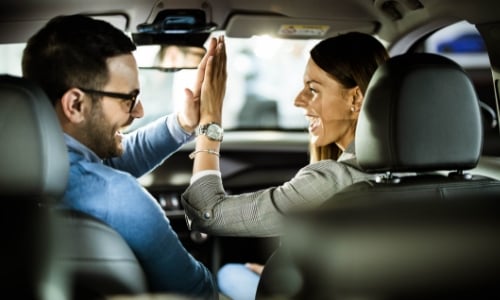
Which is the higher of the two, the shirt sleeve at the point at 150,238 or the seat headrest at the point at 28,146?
the seat headrest at the point at 28,146

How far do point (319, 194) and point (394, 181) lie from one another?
0.32 meters

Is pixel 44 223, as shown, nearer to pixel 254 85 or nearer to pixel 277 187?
pixel 277 187

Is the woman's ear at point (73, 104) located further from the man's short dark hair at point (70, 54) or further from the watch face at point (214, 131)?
the watch face at point (214, 131)

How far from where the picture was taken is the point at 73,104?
7.32 feet

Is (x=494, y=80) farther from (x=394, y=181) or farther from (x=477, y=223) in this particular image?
(x=477, y=223)

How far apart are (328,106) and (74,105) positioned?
1030 mm

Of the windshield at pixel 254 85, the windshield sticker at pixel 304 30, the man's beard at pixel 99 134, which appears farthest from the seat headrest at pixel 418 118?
the windshield sticker at pixel 304 30

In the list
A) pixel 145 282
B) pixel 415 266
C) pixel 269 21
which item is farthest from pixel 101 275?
pixel 269 21

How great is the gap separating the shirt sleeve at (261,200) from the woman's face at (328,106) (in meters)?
0.34

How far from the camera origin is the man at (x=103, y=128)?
216 centimetres

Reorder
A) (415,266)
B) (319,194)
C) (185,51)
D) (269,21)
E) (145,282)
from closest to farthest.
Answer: (415,266)
(145,282)
(319,194)
(185,51)
(269,21)

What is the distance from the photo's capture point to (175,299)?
2.19 meters

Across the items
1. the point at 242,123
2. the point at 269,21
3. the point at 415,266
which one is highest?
the point at 269,21

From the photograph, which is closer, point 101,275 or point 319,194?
point 101,275
